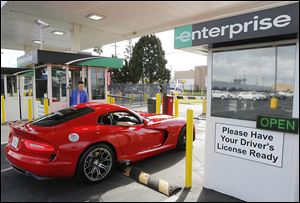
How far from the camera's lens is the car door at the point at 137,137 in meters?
4.22

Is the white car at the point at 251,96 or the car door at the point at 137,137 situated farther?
the car door at the point at 137,137

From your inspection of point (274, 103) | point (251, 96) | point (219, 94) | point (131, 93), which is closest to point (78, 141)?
point (219, 94)

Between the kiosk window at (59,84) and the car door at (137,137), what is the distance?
16.7 ft

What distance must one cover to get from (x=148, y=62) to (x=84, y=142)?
2400 cm

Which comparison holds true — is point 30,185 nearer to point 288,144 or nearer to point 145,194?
point 145,194

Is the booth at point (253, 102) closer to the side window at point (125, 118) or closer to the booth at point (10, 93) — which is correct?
the side window at point (125, 118)

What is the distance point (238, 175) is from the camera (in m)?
3.39

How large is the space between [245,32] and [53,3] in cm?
682

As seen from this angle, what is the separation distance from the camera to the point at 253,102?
3244mm

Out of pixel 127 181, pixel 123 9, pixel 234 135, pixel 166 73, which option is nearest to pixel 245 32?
pixel 234 135

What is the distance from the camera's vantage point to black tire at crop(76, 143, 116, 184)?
12.1ft

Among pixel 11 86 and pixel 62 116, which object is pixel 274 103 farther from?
pixel 11 86

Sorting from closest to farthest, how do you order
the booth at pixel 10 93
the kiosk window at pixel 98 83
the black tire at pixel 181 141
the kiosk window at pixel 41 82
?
the black tire at pixel 181 141 < the kiosk window at pixel 41 82 < the kiosk window at pixel 98 83 < the booth at pixel 10 93

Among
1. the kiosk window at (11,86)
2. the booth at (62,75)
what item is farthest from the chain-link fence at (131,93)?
the booth at (62,75)
